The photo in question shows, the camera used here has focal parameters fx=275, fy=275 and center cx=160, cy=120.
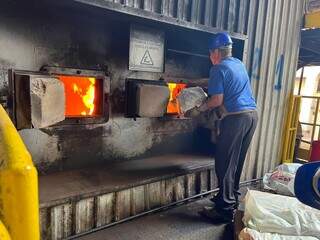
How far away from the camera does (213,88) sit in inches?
108

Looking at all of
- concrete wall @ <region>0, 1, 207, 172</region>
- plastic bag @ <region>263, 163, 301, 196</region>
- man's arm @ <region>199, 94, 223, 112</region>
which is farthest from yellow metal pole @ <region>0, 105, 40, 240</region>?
plastic bag @ <region>263, 163, 301, 196</region>

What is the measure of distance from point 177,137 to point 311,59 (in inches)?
167

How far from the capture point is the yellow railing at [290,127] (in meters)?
4.49

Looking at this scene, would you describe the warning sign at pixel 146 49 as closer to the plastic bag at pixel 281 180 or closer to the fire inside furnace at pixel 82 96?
the fire inside furnace at pixel 82 96

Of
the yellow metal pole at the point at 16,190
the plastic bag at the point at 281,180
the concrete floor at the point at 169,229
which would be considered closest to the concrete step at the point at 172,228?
the concrete floor at the point at 169,229

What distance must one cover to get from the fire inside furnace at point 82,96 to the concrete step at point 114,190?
638 millimetres

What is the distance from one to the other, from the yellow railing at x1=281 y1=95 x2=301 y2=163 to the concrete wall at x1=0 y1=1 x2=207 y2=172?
213cm

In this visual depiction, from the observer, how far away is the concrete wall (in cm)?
241

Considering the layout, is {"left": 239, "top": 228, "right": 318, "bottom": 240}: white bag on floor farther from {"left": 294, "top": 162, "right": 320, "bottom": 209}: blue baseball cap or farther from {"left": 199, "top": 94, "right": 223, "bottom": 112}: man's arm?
{"left": 294, "top": 162, "right": 320, "bottom": 209}: blue baseball cap

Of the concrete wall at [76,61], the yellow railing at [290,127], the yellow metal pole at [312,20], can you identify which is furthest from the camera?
the yellow railing at [290,127]

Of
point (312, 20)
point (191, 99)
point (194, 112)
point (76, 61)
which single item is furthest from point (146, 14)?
point (312, 20)

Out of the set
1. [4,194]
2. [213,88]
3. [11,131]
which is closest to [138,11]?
[213,88]

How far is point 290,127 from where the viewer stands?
180 inches

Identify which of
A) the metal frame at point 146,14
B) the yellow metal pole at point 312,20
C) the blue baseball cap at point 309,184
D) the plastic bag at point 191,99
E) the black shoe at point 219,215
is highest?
the yellow metal pole at point 312,20
